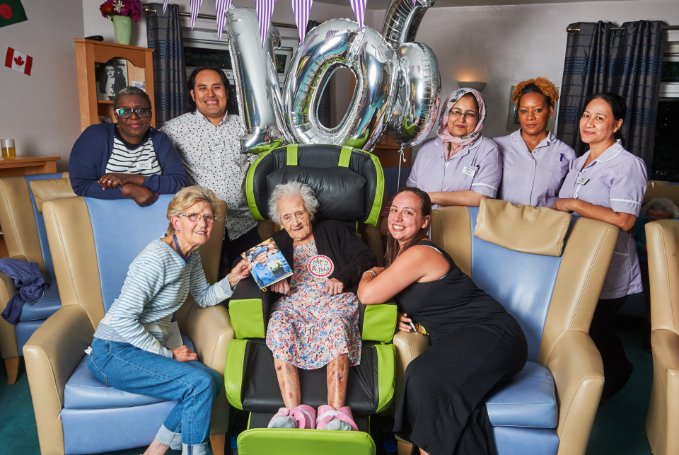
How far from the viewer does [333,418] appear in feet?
5.92

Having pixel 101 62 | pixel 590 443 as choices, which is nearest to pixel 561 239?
pixel 590 443

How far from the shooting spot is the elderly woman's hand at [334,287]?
224 cm

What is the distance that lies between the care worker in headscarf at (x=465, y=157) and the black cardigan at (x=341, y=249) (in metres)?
0.51

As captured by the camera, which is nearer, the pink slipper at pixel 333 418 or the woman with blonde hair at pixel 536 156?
the pink slipper at pixel 333 418

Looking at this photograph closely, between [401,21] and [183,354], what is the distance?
2.25 m

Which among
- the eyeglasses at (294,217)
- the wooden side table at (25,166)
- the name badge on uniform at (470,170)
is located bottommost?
the eyeglasses at (294,217)

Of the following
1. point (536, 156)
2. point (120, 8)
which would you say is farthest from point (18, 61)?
point (536, 156)

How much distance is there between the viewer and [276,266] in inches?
84.1

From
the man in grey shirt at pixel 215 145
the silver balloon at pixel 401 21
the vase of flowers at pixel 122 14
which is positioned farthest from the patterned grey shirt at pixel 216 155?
the vase of flowers at pixel 122 14

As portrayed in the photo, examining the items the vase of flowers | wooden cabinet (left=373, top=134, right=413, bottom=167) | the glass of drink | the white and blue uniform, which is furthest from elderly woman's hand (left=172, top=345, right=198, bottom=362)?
wooden cabinet (left=373, top=134, right=413, bottom=167)

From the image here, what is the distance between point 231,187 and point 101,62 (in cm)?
206

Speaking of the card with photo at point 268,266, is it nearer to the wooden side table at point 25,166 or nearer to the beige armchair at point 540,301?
the beige armchair at point 540,301

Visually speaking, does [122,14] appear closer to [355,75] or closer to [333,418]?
[355,75]

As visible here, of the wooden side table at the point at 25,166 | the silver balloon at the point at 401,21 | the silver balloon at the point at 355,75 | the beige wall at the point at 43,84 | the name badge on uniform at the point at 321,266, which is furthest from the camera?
the beige wall at the point at 43,84
